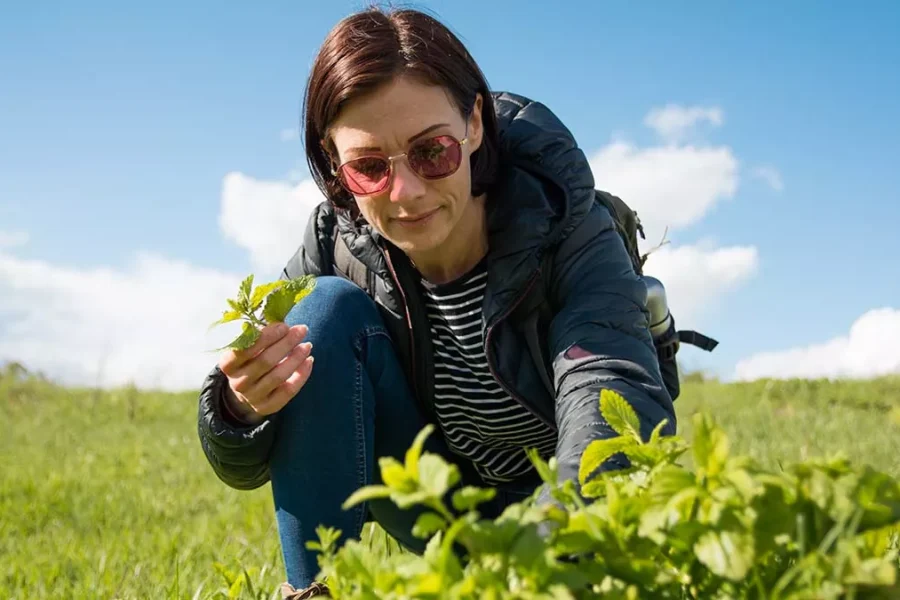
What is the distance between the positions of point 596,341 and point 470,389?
649 mm

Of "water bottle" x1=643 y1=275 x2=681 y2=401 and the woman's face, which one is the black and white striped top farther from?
"water bottle" x1=643 y1=275 x2=681 y2=401

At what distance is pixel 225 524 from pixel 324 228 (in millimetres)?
1912

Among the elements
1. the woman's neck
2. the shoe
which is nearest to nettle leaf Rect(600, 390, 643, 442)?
the shoe

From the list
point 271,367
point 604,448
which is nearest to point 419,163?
point 271,367

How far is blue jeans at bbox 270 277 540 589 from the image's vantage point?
7.61ft

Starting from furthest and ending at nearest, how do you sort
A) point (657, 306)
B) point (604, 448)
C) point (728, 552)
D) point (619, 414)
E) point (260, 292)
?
point (657, 306), point (260, 292), point (619, 414), point (604, 448), point (728, 552)

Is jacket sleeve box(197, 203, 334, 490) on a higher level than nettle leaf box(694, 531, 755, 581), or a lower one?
higher

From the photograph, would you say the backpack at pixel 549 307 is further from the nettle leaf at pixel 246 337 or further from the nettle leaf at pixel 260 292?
the nettle leaf at pixel 260 292

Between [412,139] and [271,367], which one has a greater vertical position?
[412,139]

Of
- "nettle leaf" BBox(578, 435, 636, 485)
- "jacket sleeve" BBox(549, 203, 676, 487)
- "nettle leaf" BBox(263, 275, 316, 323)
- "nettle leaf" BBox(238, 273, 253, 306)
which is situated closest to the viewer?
"nettle leaf" BBox(578, 435, 636, 485)

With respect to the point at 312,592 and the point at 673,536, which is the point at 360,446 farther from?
the point at 673,536

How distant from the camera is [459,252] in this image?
262 centimetres

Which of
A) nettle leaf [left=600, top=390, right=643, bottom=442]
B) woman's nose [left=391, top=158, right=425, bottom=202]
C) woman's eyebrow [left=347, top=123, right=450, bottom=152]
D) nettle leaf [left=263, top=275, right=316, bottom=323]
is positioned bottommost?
nettle leaf [left=600, top=390, right=643, bottom=442]

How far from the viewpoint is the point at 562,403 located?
6.60 ft
